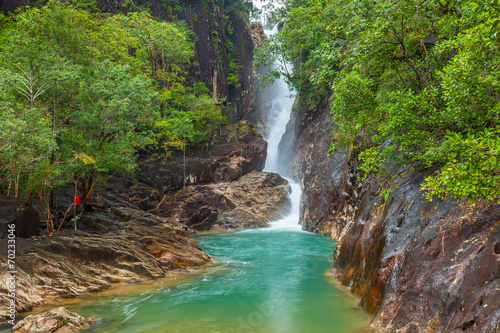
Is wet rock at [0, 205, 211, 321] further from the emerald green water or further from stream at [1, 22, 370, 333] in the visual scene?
the emerald green water

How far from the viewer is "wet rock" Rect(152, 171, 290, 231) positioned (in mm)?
25125

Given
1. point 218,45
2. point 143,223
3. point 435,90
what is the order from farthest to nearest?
point 218,45 → point 143,223 → point 435,90

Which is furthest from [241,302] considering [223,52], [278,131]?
[223,52]

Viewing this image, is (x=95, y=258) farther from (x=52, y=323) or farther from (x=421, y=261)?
(x=421, y=261)

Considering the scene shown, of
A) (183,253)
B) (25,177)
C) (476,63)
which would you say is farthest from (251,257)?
(476,63)

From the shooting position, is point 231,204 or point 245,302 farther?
point 231,204

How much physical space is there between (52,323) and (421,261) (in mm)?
7408

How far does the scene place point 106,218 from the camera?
15.6 m

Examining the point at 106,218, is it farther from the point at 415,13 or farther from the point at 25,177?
the point at 415,13

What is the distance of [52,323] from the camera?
265 inches

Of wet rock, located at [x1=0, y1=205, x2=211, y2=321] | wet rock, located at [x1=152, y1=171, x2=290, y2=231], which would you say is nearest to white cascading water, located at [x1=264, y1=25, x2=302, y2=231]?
wet rock, located at [x1=152, y1=171, x2=290, y2=231]

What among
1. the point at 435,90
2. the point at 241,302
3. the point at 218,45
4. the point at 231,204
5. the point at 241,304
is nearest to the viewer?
the point at 435,90

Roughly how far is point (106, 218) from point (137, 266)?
5.12m

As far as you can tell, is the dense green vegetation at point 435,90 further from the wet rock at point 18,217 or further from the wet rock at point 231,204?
the wet rock at point 231,204
